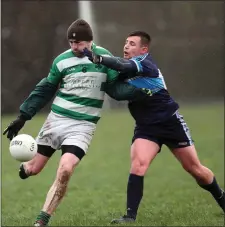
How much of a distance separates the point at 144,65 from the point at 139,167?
100 cm

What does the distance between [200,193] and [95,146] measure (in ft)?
25.9

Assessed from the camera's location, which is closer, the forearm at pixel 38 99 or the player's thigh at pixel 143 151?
the forearm at pixel 38 99

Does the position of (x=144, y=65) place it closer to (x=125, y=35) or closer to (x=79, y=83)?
(x=79, y=83)

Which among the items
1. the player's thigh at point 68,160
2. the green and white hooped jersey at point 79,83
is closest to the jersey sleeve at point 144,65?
the green and white hooped jersey at point 79,83

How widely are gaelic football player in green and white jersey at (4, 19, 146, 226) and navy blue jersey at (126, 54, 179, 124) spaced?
23 cm

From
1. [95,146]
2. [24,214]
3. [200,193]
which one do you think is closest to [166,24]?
[95,146]

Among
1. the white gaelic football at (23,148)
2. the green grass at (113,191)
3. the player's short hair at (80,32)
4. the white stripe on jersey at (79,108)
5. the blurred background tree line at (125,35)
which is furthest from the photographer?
the blurred background tree line at (125,35)

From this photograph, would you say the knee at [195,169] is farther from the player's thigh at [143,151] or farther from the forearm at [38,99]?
the forearm at [38,99]

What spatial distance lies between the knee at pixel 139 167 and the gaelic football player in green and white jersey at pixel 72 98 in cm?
59

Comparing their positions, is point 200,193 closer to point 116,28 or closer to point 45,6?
point 45,6

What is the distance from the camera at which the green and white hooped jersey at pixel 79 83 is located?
22.0 ft

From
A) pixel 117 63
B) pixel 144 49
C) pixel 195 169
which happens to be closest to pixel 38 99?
pixel 117 63

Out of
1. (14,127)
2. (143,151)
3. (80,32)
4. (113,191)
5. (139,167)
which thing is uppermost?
(80,32)

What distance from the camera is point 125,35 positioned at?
2708cm
